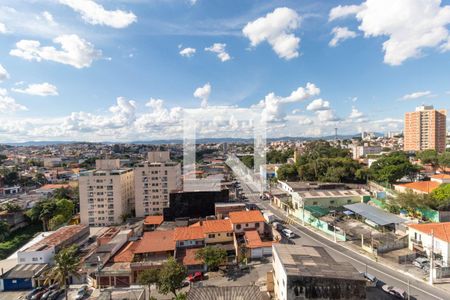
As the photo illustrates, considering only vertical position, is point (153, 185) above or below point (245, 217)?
above

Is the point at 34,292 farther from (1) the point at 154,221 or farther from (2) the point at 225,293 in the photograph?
(2) the point at 225,293

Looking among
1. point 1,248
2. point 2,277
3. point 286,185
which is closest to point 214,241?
point 2,277

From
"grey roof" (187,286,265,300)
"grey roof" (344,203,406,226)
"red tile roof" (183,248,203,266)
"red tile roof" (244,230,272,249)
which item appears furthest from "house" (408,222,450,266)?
"red tile roof" (183,248,203,266)

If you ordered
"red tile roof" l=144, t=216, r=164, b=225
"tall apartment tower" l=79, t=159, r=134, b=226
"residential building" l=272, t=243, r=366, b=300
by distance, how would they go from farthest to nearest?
"tall apartment tower" l=79, t=159, r=134, b=226
"red tile roof" l=144, t=216, r=164, b=225
"residential building" l=272, t=243, r=366, b=300

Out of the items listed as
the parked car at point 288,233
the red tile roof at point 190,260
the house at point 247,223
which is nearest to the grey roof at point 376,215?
Answer: the parked car at point 288,233

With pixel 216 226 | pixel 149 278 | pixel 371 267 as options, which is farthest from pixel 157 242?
pixel 371 267

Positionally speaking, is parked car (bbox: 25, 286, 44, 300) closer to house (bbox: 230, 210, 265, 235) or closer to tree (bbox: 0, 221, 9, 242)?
house (bbox: 230, 210, 265, 235)
